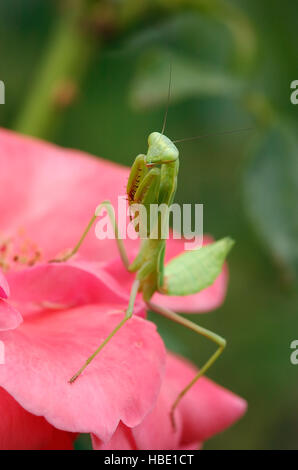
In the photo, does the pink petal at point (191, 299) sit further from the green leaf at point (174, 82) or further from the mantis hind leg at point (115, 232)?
the green leaf at point (174, 82)

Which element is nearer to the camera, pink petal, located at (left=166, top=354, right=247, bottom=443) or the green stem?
pink petal, located at (left=166, top=354, right=247, bottom=443)

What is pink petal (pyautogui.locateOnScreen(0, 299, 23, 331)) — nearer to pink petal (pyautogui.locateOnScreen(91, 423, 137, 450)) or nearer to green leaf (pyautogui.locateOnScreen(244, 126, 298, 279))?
pink petal (pyautogui.locateOnScreen(91, 423, 137, 450))

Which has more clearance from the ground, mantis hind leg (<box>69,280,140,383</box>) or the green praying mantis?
the green praying mantis

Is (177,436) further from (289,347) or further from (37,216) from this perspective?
(289,347)

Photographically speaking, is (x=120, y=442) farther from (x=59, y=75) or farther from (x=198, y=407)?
(x=59, y=75)

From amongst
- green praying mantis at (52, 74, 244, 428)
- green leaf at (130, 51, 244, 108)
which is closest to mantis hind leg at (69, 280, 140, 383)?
green praying mantis at (52, 74, 244, 428)

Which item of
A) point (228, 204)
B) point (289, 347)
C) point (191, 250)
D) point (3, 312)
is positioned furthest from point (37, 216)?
point (289, 347)

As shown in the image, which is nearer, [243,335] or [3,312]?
[3,312]

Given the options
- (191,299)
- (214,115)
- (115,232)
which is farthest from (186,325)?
(214,115)
